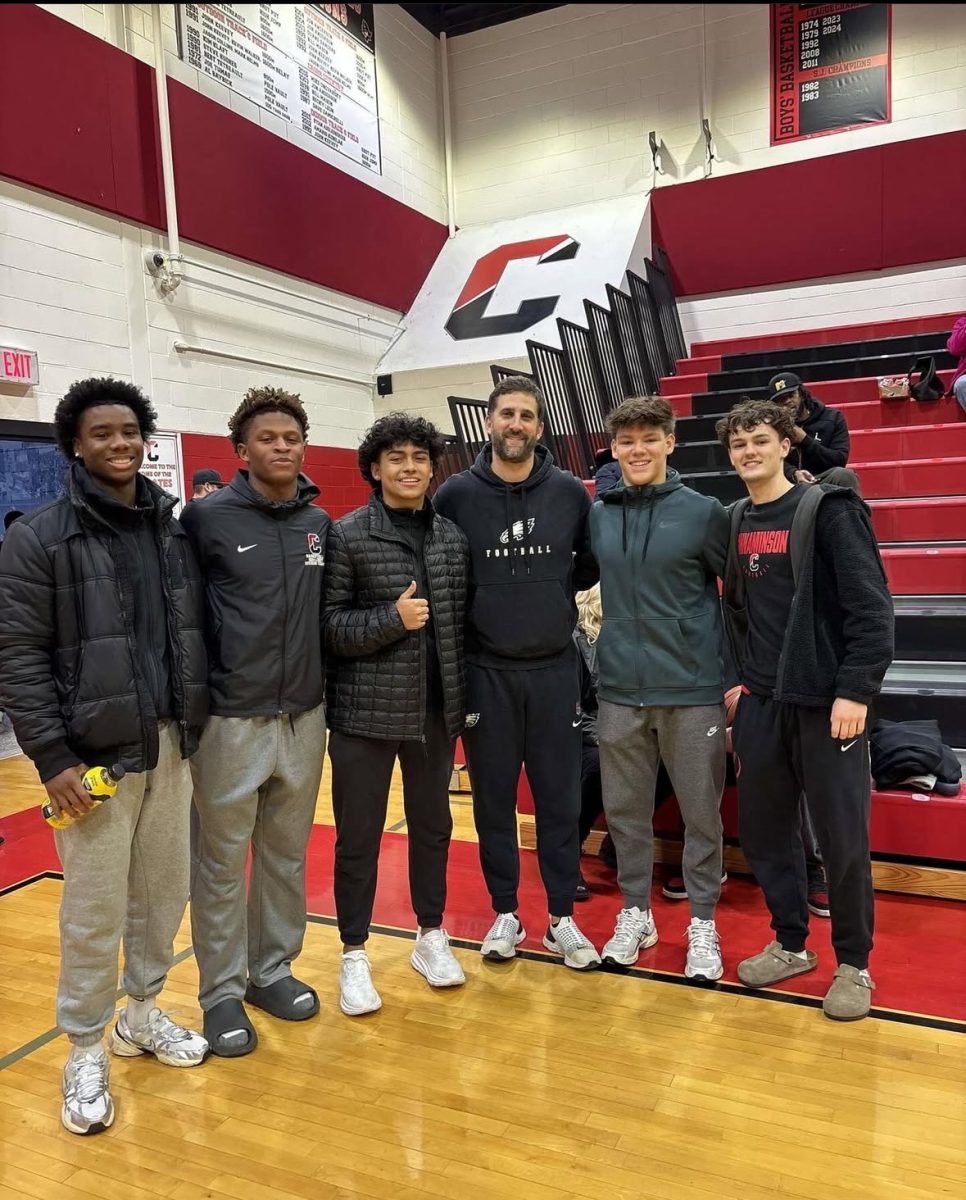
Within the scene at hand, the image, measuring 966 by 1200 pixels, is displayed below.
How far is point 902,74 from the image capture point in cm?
741

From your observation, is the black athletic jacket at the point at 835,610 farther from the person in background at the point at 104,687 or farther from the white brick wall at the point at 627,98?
the white brick wall at the point at 627,98

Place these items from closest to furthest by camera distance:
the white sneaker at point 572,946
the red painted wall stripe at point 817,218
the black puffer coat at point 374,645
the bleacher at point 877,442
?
the black puffer coat at point 374,645 < the white sneaker at point 572,946 < the bleacher at point 877,442 < the red painted wall stripe at point 817,218

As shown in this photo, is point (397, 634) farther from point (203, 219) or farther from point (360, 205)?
point (360, 205)

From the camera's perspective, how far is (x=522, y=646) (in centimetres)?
246

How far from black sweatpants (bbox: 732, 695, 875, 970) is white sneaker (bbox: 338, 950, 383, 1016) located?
1.08 meters

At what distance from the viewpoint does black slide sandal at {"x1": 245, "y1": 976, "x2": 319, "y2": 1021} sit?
234cm

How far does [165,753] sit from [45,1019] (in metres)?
0.96

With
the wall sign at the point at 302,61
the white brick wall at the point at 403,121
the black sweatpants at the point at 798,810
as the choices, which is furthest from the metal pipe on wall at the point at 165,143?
the black sweatpants at the point at 798,810

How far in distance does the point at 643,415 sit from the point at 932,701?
1829mm

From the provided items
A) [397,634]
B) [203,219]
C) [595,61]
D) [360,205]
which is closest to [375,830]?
[397,634]

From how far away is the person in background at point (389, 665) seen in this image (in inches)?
91.2

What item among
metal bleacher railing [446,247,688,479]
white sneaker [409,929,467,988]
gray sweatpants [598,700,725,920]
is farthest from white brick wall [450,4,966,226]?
white sneaker [409,929,467,988]

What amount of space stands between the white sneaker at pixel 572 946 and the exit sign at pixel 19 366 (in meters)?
4.21

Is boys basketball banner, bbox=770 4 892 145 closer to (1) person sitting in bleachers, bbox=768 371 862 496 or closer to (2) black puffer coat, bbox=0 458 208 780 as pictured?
(1) person sitting in bleachers, bbox=768 371 862 496
